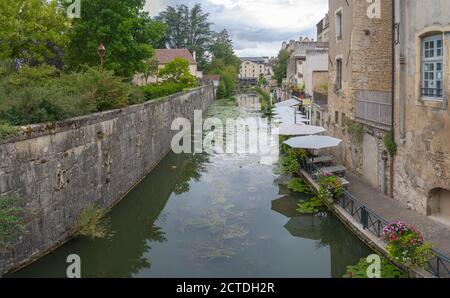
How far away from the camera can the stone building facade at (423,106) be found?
11.5 meters

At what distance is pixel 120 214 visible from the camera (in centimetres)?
1454

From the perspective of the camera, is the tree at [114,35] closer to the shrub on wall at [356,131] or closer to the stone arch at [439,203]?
the shrub on wall at [356,131]

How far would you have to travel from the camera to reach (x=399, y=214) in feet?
41.6

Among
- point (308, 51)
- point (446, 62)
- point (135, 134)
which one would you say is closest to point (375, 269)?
point (446, 62)

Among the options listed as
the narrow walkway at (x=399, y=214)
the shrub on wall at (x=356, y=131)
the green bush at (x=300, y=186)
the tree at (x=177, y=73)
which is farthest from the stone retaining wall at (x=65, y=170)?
the tree at (x=177, y=73)

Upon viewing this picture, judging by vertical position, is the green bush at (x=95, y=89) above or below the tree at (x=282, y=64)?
below

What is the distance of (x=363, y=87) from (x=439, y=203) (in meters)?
7.12

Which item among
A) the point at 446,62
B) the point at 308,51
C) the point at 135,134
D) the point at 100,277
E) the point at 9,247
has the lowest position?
the point at 100,277

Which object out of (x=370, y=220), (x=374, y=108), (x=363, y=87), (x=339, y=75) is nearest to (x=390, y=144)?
(x=374, y=108)

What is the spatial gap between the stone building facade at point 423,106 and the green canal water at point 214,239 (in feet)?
7.84

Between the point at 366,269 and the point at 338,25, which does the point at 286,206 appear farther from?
the point at 338,25
